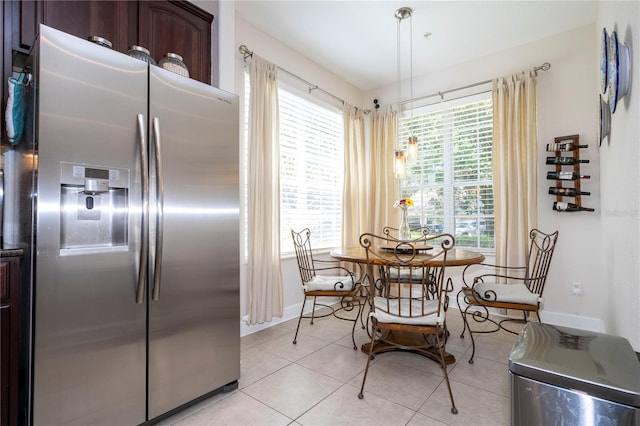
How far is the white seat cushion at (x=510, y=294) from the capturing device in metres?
2.36

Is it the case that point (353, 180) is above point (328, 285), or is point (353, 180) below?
above

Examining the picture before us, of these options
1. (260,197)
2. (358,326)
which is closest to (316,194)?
(260,197)

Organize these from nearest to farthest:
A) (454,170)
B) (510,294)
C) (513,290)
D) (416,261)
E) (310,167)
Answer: (416,261), (510,294), (513,290), (310,167), (454,170)

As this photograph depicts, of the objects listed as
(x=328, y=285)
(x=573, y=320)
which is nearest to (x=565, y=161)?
(x=573, y=320)

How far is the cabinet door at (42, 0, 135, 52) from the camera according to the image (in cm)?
162

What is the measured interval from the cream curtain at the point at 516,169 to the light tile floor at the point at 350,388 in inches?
40.3

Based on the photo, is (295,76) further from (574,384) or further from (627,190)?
(574,384)

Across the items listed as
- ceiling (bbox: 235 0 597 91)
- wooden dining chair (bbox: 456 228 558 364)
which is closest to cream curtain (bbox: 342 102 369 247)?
ceiling (bbox: 235 0 597 91)

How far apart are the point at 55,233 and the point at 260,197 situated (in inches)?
69.7

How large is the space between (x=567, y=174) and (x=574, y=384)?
297 centimetres

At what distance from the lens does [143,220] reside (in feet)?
5.13

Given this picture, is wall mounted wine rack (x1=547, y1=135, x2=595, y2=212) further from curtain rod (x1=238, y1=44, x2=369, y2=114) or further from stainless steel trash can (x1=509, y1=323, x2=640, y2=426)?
stainless steel trash can (x1=509, y1=323, x2=640, y2=426)

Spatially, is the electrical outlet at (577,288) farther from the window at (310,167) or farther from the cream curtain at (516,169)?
the window at (310,167)

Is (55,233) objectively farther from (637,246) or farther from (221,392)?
(637,246)
